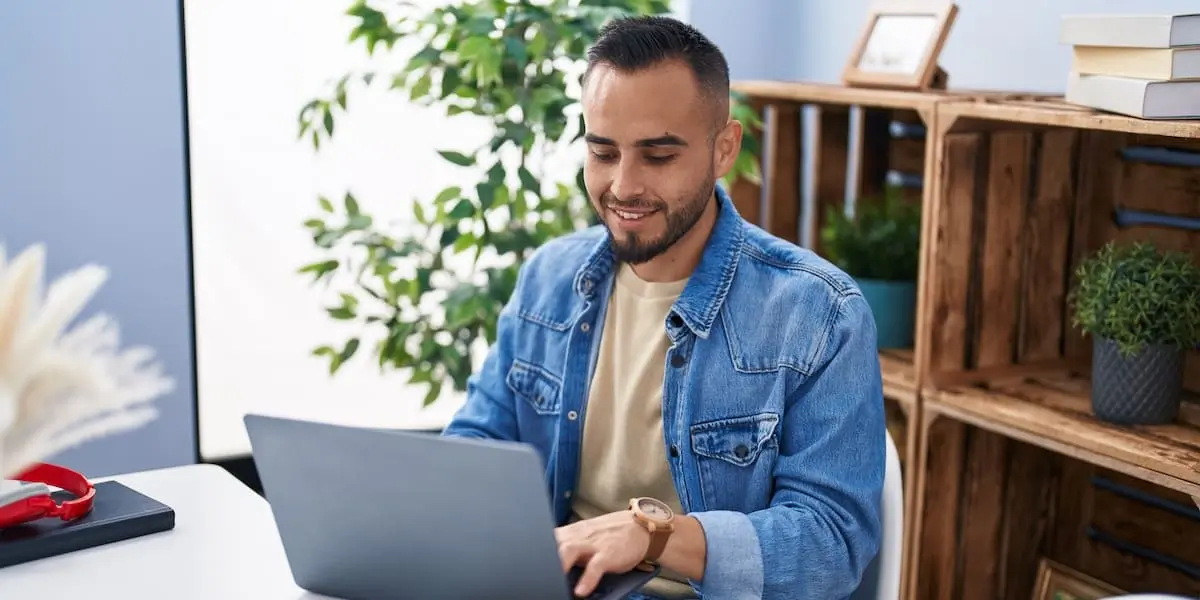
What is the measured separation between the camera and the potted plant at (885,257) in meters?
2.31

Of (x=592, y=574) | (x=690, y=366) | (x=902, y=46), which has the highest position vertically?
(x=902, y=46)

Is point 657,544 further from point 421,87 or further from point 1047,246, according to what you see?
point 421,87

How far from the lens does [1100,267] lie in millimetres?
1950

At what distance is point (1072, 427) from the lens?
187cm

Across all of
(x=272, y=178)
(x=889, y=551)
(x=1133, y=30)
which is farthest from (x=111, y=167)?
(x=1133, y=30)

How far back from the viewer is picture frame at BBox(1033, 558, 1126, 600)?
2.13 metres

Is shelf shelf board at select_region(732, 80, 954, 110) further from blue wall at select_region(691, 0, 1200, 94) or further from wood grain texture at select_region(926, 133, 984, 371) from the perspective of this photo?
blue wall at select_region(691, 0, 1200, 94)

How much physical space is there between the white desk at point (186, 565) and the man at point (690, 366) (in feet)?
1.06

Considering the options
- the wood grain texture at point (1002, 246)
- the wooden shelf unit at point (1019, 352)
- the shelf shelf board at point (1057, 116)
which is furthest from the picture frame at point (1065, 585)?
the shelf shelf board at point (1057, 116)

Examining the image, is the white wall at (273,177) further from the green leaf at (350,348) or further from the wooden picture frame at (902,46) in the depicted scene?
the wooden picture frame at (902,46)

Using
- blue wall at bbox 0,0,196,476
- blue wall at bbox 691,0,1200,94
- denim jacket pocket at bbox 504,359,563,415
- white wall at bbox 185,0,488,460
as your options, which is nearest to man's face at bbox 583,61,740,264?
denim jacket pocket at bbox 504,359,563,415

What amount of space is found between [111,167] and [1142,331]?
1.79 meters

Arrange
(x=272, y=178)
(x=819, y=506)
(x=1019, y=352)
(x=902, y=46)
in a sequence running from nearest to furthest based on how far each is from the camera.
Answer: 1. (x=819, y=506)
2. (x=1019, y=352)
3. (x=902, y=46)
4. (x=272, y=178)

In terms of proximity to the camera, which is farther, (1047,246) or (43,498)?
(1047,246)
